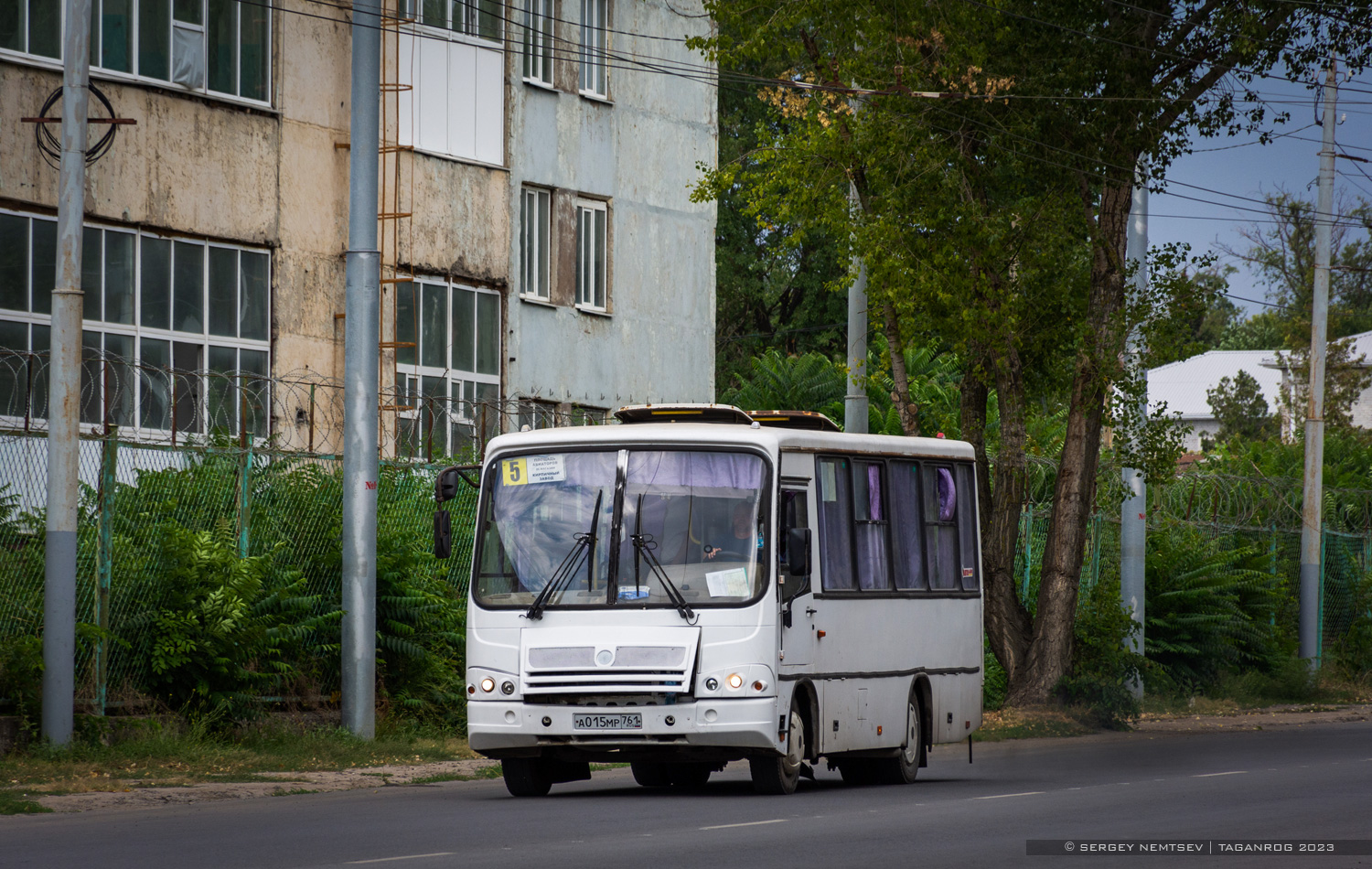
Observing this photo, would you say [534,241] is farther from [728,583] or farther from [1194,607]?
[728,583]

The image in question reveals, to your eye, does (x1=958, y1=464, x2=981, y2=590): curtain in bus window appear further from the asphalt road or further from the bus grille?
the bus grille

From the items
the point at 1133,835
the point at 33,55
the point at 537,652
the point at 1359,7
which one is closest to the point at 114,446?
the point at 537,652

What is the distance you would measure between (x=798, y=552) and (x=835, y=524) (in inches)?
65.2

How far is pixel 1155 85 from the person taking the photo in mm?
24469

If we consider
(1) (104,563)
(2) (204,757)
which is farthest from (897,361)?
(2) (204,757)

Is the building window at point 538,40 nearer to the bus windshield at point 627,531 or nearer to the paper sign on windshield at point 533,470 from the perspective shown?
the paper sign on windshield at point 533,470

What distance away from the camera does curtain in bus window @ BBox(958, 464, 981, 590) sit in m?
19.0

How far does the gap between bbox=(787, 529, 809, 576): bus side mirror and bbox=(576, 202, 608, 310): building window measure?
687 inches

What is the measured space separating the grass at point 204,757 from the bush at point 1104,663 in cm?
954

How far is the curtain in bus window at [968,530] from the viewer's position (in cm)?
1897

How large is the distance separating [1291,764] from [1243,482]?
15625 mm

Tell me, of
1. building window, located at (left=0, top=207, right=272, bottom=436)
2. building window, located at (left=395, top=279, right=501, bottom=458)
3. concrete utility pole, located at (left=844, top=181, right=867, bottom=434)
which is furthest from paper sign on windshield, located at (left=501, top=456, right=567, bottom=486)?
building window, located at (left=395, top=279, right=501, bottom=458)

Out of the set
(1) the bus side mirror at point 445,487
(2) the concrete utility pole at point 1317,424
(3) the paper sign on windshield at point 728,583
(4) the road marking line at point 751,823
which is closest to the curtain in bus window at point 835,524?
(3) the paper sign on windshield at point 728,583

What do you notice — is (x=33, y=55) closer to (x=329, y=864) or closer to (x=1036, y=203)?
(x=1036, y=203)
